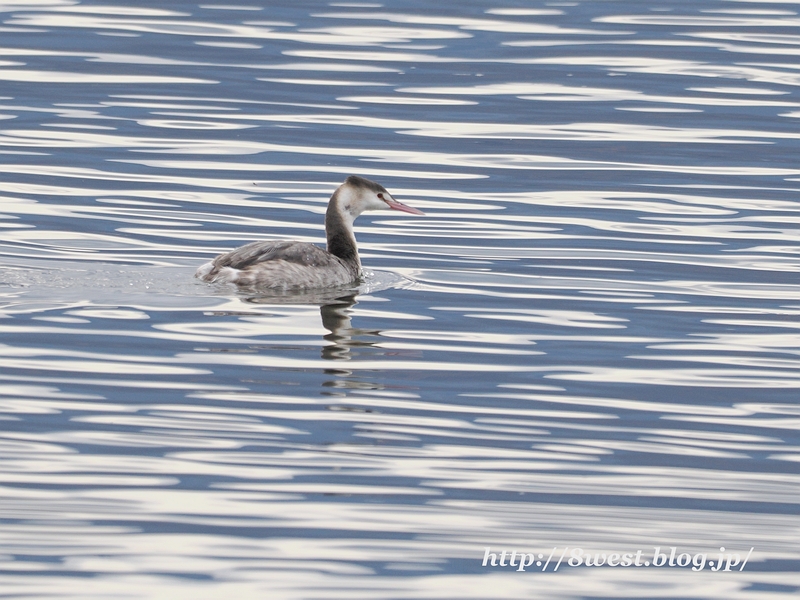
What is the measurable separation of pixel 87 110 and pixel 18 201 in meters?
5.90

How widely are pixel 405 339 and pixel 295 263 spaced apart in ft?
6.38

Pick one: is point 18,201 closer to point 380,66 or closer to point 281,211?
point 281,211

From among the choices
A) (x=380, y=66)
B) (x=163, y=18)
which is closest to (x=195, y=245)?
(x=380, y=66)

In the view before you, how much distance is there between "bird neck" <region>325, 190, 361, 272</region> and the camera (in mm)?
13672

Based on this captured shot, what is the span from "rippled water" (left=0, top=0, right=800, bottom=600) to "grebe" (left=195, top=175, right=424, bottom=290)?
6.5 inches

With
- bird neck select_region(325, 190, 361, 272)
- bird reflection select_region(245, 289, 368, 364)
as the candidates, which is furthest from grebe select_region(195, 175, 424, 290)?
bird reflection select_region(245, 289, 368, 364)

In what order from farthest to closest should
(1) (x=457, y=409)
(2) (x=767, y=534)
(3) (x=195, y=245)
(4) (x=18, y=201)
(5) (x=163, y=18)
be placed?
(5) (x=163, y=18)
(4) (x=18, y=201)
(3) (x=195, y=245)
(1) (x=457, y=409)
(2) (x=767, y=534)

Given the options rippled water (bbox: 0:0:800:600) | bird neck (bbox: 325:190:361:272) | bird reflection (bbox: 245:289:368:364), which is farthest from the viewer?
bird neck (bbox: 325:190:361:272)

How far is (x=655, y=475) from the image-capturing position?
8.32 m

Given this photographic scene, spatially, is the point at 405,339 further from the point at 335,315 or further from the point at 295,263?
the point at 295,263

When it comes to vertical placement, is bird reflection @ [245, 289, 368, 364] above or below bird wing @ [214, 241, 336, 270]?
below

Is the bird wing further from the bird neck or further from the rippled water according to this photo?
the bird neck

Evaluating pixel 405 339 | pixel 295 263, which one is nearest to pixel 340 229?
pixel 295 263

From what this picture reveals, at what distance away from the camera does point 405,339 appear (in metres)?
11.0
